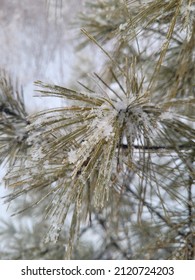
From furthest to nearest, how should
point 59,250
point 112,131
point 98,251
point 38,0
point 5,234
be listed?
point 38,0
point 5,234
point 98,251
point 59,250
point 112,131

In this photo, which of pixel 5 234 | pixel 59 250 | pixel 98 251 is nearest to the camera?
pixel 59 250

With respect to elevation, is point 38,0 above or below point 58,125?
above

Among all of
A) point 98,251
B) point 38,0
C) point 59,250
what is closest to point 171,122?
point 59,250

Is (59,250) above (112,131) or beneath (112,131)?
beneath

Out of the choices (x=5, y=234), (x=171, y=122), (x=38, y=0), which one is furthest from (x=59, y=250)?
(x=38, y=0)

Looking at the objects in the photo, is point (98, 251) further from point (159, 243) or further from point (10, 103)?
point (10, 103)
